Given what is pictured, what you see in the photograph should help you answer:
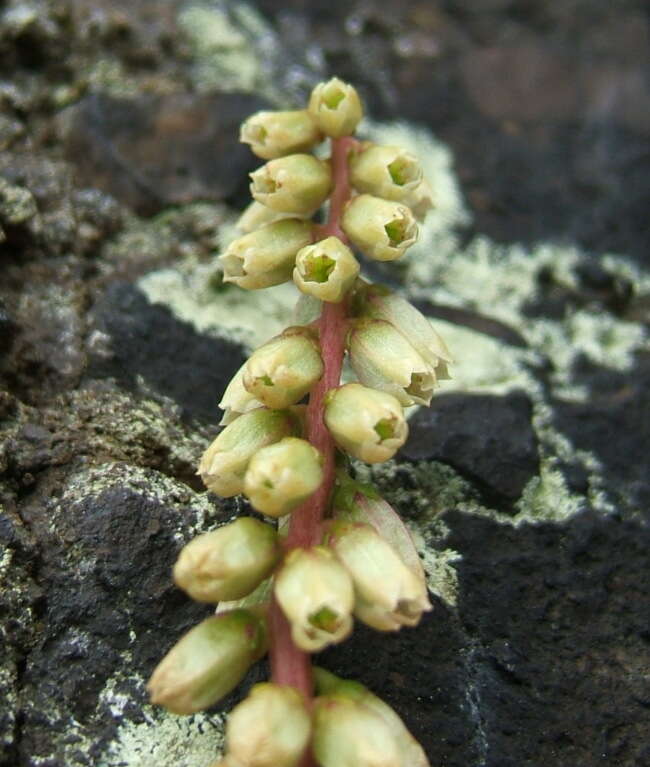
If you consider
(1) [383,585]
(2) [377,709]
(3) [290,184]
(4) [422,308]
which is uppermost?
(3) [290,184]

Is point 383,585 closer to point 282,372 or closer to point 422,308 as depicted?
point 282,372

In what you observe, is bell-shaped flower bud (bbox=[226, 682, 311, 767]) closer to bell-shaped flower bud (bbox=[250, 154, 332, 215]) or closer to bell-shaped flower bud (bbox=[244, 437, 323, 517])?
bell-shaped flower bud (bbox=[244, 437, 323, 517])

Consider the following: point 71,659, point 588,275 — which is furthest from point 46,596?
point 588,275

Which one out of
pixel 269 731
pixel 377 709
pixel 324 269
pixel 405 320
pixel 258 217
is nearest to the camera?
pixel 269 731

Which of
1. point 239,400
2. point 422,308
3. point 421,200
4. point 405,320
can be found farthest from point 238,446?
point 422,308

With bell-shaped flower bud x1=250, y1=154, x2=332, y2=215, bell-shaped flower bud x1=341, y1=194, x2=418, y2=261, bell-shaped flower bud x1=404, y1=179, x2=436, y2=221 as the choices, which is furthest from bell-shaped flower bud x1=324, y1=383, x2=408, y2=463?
bell-shaped flower bud x1=404, y1=179, x2=436, y2=221

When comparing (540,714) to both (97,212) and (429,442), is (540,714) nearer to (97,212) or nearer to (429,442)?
(429,442)

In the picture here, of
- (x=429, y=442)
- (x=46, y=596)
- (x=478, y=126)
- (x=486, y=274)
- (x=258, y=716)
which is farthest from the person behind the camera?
(x=478, y=126)
